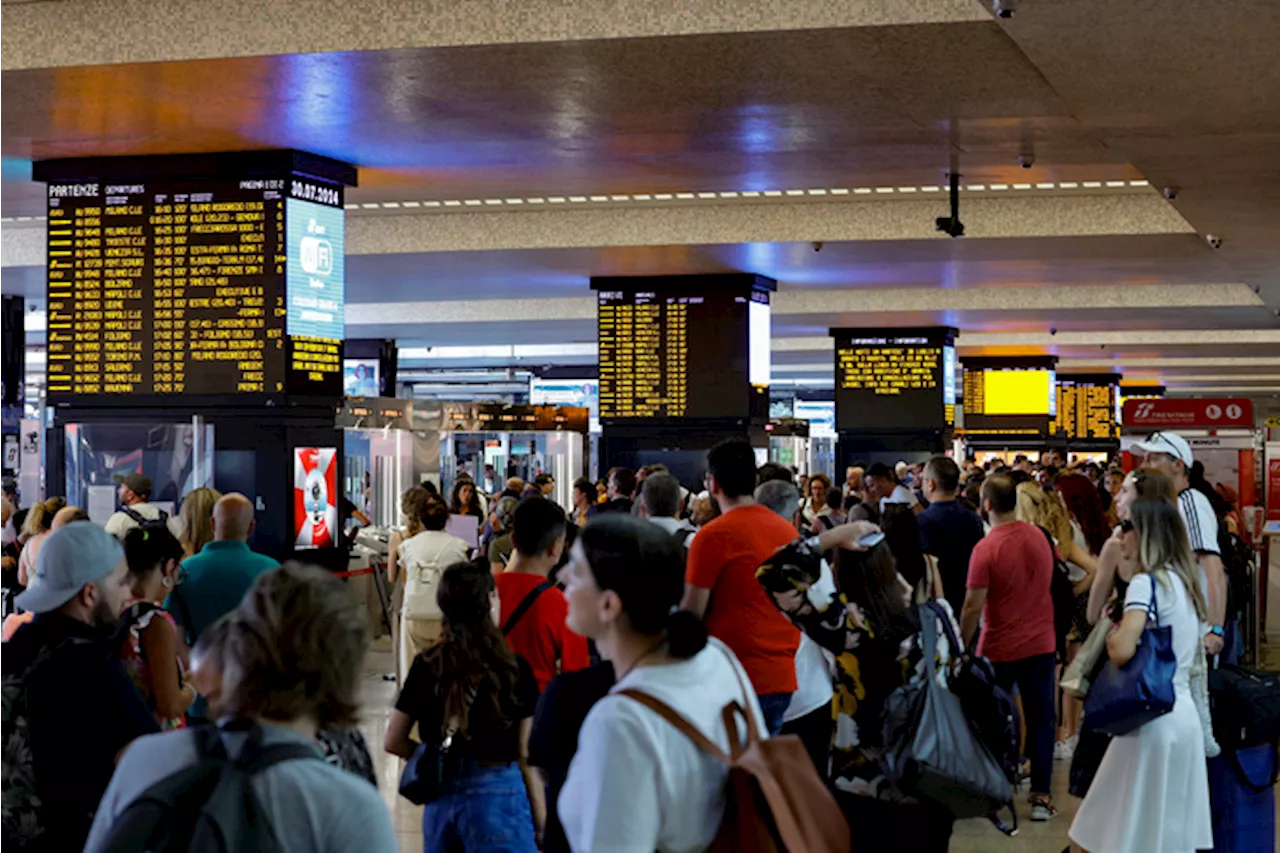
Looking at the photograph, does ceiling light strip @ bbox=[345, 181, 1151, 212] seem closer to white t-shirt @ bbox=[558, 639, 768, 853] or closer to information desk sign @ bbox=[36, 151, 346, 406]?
information desk sign @ bbox=[36, 151, 346, 406]

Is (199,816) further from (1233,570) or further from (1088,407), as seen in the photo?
(1088,407)

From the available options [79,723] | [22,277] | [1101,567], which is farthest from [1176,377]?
[79,723]

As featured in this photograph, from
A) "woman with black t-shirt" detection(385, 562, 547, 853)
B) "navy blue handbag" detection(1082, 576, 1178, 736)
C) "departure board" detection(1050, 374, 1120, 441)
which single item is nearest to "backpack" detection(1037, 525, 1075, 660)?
"navy blue handbag" detection(1082, 576, 1178, 736)

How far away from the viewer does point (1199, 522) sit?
6.99 meters

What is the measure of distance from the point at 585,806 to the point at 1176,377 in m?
40.3

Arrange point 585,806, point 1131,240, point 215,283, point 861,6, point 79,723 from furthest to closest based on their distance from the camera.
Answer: point 1131,240, point 215,283, point 861,6, point 79,723, point 585,806

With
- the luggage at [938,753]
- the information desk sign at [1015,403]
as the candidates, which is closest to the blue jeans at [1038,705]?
the luggage at [938,753]

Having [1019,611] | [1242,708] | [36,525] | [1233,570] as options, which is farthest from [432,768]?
[1233,570]

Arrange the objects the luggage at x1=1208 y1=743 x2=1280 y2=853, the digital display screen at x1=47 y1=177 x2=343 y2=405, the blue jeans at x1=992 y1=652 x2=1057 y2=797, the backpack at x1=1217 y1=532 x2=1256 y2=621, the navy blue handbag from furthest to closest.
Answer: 1. the digital display screen at x1=47 y1=177 x2=343 y2=405
2. the blue jeans at x1=992 y1=652 x2=1057 y2=797
3. the backpack at x1=1217 y1=532 x2=1256 y2=621
4. the luggage at x1=1208 y1=743 x2=1280 y2=853
5. the navy blue handbag

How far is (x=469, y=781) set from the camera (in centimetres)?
455

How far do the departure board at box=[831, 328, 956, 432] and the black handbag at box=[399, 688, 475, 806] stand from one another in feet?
66.3

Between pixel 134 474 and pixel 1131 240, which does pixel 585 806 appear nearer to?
pixel 134 474

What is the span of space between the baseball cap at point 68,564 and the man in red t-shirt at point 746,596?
7.09 feet

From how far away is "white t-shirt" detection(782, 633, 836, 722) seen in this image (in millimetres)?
6172
